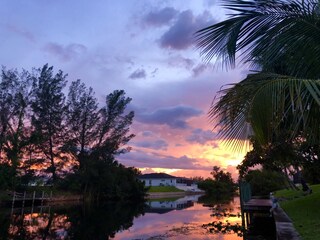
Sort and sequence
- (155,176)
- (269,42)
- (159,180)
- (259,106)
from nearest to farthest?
(259,106)
(269,42)
(159,180)
(155,176)

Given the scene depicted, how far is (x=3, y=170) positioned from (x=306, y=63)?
38772 mm

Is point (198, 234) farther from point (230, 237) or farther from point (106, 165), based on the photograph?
point (106, 165)

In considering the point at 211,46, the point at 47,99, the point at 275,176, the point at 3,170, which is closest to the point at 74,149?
the point at 47,99

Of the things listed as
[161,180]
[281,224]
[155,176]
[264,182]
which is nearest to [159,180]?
[161,180]

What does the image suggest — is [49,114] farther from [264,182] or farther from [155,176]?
[155,176]

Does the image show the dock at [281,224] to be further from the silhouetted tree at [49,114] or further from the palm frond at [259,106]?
the silhouetted tree at [49,114]

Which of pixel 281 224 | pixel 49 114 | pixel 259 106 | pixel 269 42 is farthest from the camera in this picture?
pixel 49 114

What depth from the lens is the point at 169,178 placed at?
114m

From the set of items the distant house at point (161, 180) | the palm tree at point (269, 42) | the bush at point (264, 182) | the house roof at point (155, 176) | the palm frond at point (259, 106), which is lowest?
the palm frond at point (259, 106)

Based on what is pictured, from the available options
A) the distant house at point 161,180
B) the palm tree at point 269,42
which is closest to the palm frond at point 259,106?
the palm tree at point 269,42

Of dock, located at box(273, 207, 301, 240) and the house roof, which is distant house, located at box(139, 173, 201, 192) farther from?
dock, located at box(273, 207, 301, 240)

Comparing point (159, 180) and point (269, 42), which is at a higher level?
point (159, 180)

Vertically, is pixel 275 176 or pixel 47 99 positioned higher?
pixel 47 99

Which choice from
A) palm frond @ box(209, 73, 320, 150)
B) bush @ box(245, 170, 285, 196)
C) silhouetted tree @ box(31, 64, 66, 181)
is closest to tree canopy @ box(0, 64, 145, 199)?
silhouetted tree @ box(31, 64, 66, 181)
